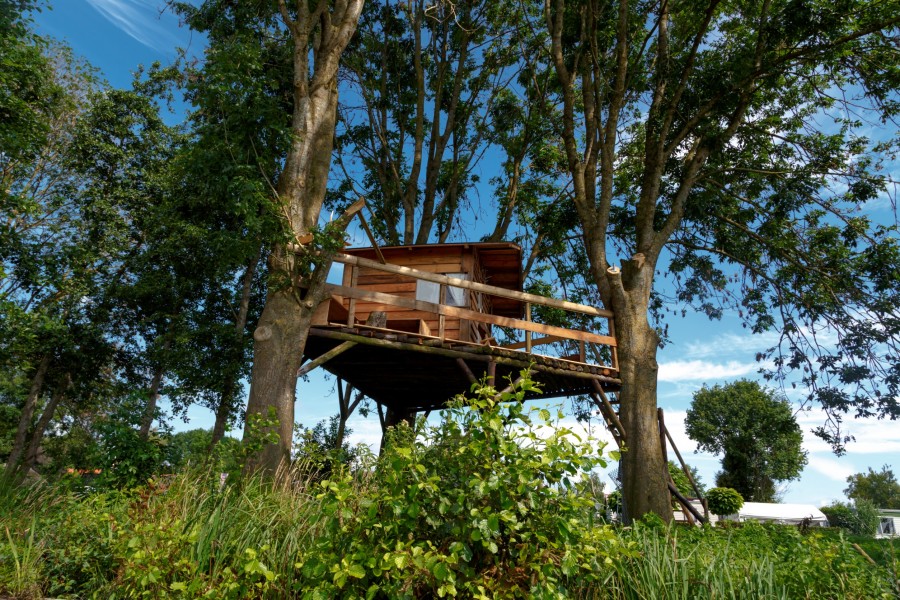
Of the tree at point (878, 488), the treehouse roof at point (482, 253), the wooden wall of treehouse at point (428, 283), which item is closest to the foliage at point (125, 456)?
the wooden wall of treehouse at point (428, 283)

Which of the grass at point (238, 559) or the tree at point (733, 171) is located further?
the tree at point (733, 171)

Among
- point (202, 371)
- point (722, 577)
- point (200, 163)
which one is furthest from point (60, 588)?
point (202, 371)

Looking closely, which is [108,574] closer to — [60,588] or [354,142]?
[60,588]

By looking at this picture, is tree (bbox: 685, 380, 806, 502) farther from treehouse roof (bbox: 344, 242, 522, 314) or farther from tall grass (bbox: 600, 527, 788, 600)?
tall grass (bbox: 600, 527, 788, 600)

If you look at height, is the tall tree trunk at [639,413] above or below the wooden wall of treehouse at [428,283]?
below

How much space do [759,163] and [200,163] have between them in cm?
1296

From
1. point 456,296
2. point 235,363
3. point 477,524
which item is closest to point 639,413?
point 456,296

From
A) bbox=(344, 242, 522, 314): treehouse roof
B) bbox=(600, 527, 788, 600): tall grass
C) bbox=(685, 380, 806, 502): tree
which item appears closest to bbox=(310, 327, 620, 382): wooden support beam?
bbox=(344, 242, 522, 314): treehouse roof

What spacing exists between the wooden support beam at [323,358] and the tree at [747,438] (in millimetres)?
39939

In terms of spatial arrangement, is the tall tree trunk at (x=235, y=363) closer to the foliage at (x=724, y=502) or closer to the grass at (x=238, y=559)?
the grass at (x=238, y=559)

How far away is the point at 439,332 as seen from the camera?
11.2 meters

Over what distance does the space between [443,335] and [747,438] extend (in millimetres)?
39574

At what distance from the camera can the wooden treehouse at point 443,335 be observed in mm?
10539

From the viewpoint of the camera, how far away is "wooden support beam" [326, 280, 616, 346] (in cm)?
1028
